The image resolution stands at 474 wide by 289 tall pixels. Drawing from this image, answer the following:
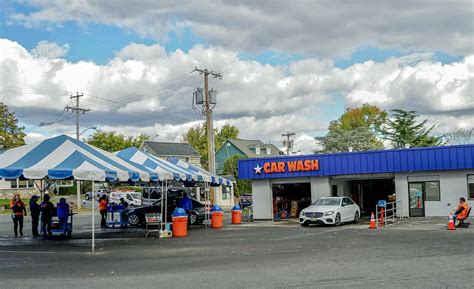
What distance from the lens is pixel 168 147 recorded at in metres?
81.8

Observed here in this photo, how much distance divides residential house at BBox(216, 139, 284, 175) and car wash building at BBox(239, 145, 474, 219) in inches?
1945

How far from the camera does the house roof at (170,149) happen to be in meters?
79.3

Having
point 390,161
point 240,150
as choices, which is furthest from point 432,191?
point 240,150

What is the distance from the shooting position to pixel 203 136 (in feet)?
337

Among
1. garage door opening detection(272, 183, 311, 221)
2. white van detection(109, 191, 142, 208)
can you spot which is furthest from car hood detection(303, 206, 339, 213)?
white van detection(109, 191, 142, 208)

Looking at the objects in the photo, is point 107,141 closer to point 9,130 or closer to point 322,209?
point 9,130

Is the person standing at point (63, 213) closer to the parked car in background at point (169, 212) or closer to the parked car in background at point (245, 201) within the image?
the parked car in background at point (169, 212)

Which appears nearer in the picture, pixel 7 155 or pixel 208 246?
pixel 208 246

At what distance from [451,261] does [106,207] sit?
19761mm

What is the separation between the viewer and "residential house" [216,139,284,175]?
85.7 meters

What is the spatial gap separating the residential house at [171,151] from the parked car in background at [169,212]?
48.9 metres

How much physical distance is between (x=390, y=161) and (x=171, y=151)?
55146mm

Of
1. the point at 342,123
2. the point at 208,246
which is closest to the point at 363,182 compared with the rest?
the point at 208,246

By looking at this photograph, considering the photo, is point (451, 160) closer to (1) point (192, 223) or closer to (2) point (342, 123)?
(1) point (192, 223)
